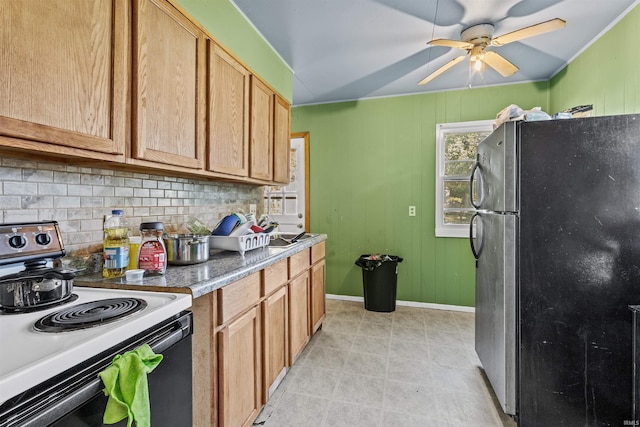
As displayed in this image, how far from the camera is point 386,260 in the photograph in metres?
3.39

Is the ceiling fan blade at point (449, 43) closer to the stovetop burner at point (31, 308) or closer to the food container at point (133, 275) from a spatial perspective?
the food container at point (133, 275)

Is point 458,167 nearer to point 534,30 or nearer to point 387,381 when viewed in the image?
point 534,30

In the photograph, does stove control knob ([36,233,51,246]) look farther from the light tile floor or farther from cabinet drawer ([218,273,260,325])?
the light tile floor

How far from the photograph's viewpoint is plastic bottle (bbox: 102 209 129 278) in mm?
1259

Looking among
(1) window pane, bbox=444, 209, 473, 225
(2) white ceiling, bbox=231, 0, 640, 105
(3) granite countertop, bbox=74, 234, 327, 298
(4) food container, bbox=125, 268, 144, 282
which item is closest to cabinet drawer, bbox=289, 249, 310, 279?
(3) granite countertop, bbox=74, 234, 327, 298

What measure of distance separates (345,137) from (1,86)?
322 centimetres

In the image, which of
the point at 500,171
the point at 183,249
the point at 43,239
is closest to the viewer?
the point at 43,239

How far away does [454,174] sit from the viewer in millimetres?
3457

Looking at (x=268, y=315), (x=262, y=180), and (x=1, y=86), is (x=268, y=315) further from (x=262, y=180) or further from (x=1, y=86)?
(x=1, y=86)

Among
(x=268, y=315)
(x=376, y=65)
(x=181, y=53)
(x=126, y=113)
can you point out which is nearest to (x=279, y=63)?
(x=376, y=65)

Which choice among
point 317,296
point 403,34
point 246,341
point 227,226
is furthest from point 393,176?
point 246,341

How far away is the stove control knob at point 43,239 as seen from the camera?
1.14 meters

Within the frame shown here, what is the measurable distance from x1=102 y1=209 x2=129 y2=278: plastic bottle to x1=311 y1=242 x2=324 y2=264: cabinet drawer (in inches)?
59.3

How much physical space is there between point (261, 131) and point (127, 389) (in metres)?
1.93
